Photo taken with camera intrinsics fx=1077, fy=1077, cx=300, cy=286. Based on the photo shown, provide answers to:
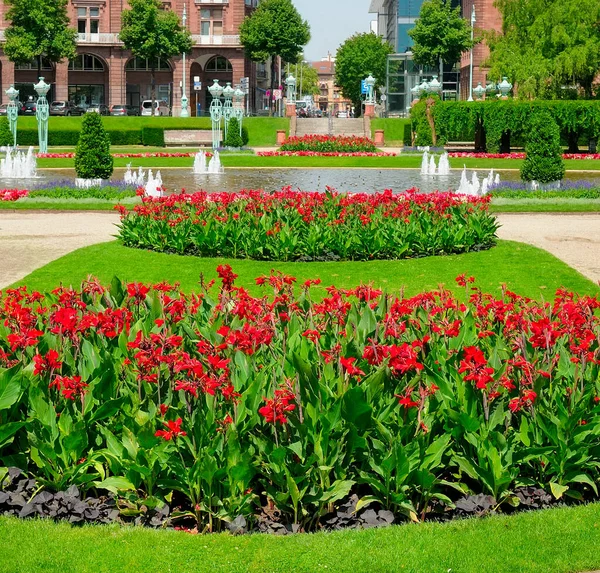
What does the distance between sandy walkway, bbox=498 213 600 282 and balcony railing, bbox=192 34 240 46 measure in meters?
63.6

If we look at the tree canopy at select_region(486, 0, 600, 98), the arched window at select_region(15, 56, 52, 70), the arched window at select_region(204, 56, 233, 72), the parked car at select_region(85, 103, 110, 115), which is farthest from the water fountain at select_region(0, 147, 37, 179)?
the arched window at select_region(204, 56, 233, 72)

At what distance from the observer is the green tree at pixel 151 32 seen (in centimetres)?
7075

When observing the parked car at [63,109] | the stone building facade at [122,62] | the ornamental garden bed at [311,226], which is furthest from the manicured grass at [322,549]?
the stone building facade at [122,62]

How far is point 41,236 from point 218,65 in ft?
227

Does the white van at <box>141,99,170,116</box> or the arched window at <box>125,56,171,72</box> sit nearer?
the white van at <box>141,99,170,116</box>

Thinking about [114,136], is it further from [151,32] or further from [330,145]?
[151,32]

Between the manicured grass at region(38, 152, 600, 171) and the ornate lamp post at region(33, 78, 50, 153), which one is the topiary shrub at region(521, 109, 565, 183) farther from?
the ornate lamp post at region(33, 78, 50, 153)

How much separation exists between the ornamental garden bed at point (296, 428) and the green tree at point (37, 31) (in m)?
66.2

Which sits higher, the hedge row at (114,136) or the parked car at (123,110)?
the parked car at (123,110)

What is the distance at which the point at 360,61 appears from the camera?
100562 millimetres

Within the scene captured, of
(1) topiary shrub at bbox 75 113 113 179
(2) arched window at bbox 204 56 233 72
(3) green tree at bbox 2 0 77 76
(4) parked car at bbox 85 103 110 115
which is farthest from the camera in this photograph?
(2) arched window at bbox 204 56 233 72

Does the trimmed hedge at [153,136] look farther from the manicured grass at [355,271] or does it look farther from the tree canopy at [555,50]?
the manicured grass at [355,271]

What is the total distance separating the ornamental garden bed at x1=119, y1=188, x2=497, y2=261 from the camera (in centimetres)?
1320

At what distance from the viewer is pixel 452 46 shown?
7481cm
